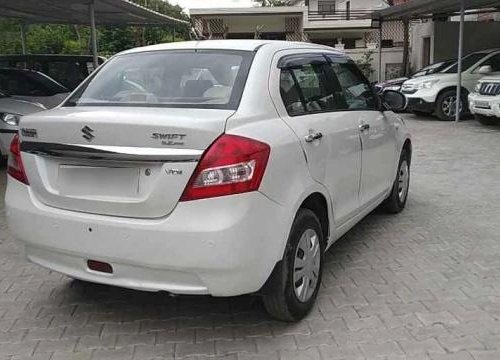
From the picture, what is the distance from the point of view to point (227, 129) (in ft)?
10.2

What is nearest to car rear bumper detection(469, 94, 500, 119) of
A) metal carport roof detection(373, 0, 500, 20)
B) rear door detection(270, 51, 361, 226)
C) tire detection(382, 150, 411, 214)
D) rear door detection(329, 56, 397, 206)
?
metal carport roof detection(373, 0, 500, 20)

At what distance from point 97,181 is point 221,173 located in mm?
711

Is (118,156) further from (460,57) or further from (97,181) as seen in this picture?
(460,57)

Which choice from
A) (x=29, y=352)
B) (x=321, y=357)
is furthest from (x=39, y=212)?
(x=321, y=357)

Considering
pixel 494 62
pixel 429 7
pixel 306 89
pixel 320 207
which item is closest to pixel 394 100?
pixel 306 89

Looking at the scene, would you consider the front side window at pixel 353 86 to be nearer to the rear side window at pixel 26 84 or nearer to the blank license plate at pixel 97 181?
the blank license plate at pixel 97 181

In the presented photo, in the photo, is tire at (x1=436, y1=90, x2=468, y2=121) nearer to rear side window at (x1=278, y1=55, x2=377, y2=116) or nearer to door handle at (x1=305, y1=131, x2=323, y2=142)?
rear side window at (x1=278, y1=55, x2=377, y2=116)

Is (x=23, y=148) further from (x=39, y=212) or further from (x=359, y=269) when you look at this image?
(x=359, y=269)

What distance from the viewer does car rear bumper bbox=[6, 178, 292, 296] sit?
3.02 metres

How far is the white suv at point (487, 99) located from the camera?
12.1 metres

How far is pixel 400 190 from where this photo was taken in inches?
237

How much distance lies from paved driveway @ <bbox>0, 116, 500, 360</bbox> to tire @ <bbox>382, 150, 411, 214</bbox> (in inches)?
17.8

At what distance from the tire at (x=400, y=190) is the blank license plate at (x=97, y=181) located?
326 centimetres

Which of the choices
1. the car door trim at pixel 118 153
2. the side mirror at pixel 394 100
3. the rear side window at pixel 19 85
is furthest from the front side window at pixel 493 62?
the car door trim at pixel 118 153
